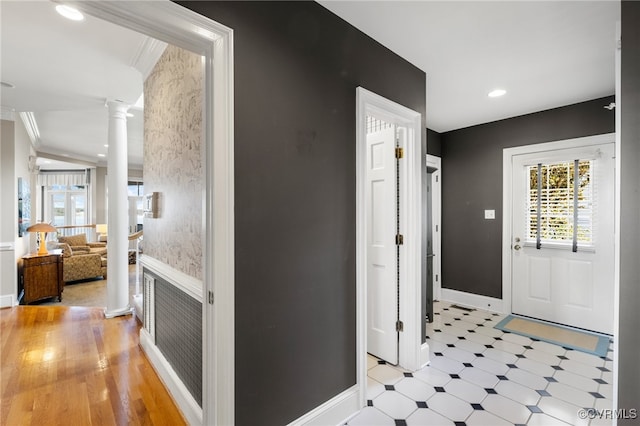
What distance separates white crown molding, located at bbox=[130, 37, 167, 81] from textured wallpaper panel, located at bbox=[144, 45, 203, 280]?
0.16 ft

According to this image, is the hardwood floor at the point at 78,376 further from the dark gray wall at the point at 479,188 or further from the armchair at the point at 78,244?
the dark gray wall at the point at 479,188

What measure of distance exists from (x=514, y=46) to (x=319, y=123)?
171cm

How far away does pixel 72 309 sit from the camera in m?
4.16

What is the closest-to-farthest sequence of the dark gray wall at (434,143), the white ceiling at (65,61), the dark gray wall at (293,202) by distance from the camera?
the dark gray wall at (293,202)
the white ceiling at (65,61)
the dark gray wall at (434,143)

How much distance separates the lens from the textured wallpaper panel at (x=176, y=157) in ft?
6.34

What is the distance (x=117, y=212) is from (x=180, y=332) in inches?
95.9

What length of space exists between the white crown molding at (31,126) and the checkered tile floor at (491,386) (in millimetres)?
6051

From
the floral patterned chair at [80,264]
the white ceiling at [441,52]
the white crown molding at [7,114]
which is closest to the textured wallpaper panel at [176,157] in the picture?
the white ceiling at [441,52]

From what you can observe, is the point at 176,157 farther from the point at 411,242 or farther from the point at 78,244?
the point at 78,244

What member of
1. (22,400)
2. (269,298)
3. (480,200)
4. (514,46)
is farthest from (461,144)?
(22,400)

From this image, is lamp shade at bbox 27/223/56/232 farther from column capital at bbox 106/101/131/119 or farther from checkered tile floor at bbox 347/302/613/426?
checkered tile floor at bbox 347/302/613/426

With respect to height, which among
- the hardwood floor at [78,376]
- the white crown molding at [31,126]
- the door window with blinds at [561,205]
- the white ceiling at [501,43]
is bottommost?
the hardwood floor at [78,376]

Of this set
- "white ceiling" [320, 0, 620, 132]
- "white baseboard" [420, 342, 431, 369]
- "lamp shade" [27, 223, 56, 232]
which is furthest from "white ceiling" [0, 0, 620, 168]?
"white baseboard" [420, 342, 431, 369]

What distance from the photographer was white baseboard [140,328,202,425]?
73.4 inches
